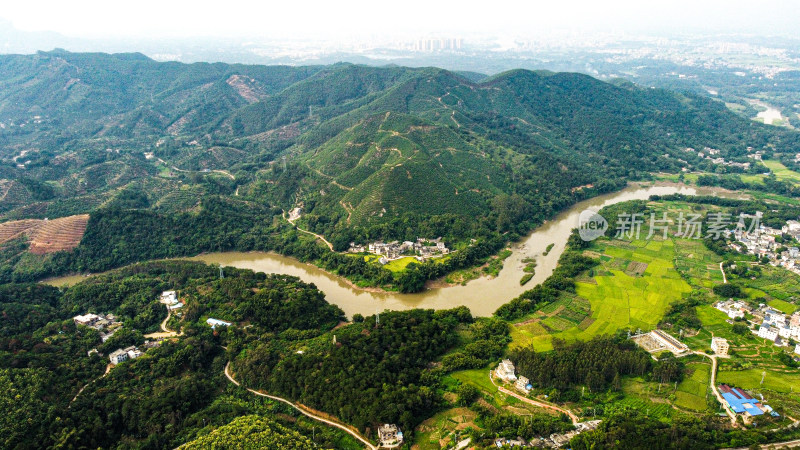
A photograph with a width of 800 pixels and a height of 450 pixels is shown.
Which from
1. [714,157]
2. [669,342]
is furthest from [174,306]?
[714,157]

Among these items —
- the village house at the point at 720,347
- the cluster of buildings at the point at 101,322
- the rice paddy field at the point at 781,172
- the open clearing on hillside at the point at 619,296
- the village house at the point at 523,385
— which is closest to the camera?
the village house at the point at 523,385

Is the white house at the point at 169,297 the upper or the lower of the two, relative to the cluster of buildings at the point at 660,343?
upper

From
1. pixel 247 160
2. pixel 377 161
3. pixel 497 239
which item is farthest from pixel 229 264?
pixel 247 160

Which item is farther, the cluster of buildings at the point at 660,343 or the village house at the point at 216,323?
the village house at the point at 216,323

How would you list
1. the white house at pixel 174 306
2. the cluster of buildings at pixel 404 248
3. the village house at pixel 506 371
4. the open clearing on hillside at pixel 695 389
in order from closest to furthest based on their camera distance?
the open clearing on hillside at pixel 695 389 → the village house at pixel 506 371 → the white house at pixel 174 306 → the cluster of buildings at pixel 404 248

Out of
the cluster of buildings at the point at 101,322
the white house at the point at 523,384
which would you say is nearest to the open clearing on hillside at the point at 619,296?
the white house at the point at 523,384

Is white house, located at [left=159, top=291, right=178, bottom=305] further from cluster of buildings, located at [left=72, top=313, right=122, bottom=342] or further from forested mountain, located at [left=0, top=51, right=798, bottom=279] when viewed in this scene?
forested mountain, located at [left=0, top=51, right=798, bottom=279]

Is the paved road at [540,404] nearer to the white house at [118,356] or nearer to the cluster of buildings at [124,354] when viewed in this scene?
the cluster of buildings at [124,354]
